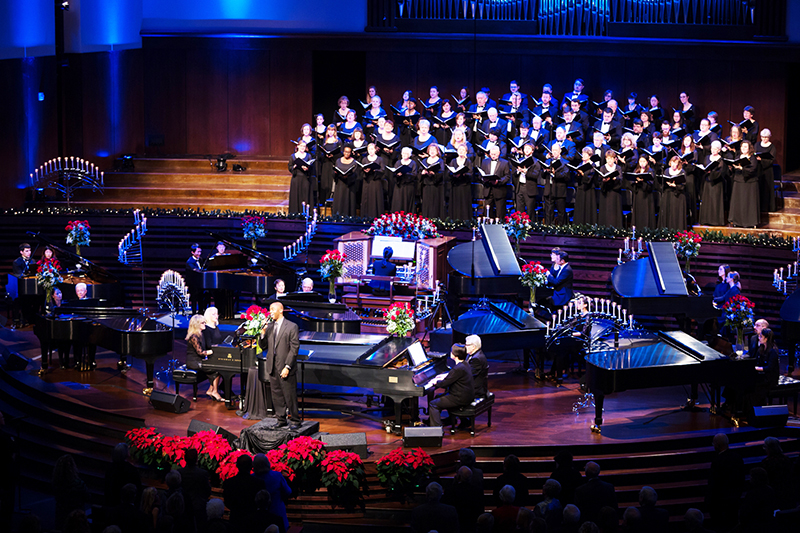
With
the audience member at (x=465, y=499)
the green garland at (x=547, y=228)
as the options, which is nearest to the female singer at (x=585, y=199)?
the green garland at (x=547, y=228)

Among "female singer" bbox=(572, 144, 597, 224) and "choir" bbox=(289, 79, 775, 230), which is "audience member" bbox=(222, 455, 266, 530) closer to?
"choir" bbox=(289, 79, 775, 230)

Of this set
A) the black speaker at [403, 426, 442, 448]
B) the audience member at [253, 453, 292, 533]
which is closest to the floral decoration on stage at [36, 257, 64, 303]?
the black speaker at [403, 426, 442, 448]

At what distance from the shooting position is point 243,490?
7.76 meters

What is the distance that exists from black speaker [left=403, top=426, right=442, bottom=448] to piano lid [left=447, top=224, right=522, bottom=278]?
159 inches

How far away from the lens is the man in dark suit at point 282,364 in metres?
9.93

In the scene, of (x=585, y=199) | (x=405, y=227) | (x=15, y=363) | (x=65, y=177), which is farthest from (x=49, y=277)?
(x=585, y=199)

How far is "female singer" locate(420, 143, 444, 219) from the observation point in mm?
16969

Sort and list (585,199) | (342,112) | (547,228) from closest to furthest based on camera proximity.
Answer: (547,228)
(585,199)
(342,112)

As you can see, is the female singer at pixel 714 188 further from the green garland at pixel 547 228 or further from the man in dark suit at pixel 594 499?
the man in dark suit at pixel 594 499

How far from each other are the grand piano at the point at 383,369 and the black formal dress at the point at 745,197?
323 inches

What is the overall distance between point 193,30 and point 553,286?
12.2 m

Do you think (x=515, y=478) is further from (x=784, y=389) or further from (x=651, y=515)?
(x=784, y=389)

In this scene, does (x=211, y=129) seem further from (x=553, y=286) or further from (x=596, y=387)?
(x=596, y=387)

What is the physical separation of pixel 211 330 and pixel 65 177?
29.0 ft
